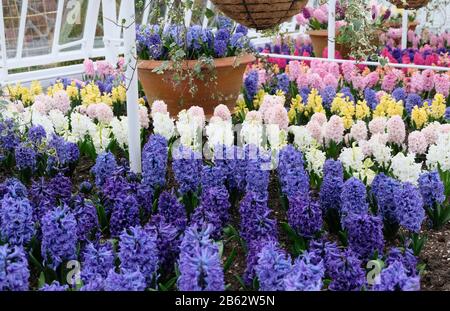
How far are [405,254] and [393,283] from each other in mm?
396

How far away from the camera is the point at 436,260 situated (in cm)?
274

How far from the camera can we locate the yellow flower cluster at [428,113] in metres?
4.26

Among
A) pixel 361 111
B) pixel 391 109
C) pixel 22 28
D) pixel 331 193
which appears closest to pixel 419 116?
pixel 391 109

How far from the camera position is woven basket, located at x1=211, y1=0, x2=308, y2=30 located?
2871 mm

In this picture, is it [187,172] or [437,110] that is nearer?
[187,172]

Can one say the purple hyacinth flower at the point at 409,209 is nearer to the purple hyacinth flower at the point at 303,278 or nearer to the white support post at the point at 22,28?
Result: the purple hyacinth flower at the point at 303,278

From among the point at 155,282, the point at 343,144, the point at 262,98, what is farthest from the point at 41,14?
the point at 155,282

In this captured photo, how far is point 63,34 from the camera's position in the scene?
6961 millimetres

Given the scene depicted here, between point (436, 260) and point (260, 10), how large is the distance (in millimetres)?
1170

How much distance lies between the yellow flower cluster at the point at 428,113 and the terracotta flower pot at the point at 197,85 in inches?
44.9

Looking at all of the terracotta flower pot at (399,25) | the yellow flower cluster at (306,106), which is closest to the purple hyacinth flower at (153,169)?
the yellow flower cluster at (306,106)

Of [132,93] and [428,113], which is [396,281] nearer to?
[132,93]

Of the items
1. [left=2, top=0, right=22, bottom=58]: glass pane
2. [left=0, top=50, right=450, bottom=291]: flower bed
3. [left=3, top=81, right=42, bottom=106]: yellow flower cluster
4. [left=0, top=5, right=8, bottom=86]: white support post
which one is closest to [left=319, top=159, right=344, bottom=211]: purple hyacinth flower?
[left=0, top=50, right=450, bottom=291]: flower bed

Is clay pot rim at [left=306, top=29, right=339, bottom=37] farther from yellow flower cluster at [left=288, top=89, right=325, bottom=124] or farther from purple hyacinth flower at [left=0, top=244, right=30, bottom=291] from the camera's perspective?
purple hyacinth flower at [left=0, top=244, right=30, bottom=291]
